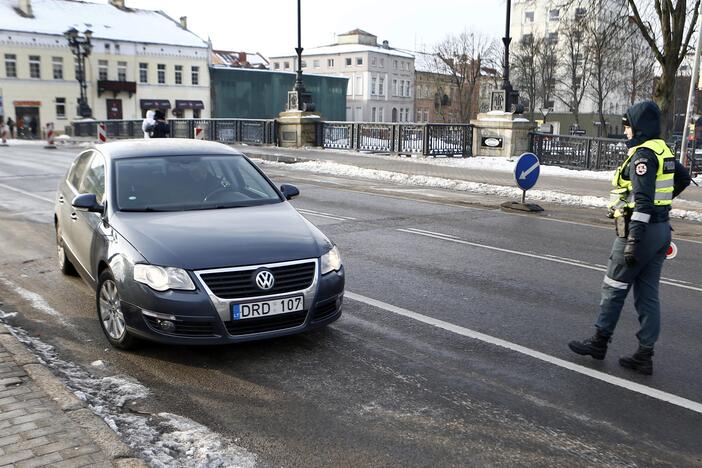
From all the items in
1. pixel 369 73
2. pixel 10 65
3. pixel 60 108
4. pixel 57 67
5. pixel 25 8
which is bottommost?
pixel 60 108

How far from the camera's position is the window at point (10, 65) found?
57375 mm

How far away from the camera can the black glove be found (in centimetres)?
484

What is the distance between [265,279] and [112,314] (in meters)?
1.34

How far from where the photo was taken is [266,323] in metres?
4.91

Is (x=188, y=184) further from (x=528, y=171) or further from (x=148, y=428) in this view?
(x=528, y=171)

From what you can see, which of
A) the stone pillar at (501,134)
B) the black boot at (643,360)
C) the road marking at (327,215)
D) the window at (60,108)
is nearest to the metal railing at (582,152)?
the stone pillar at (501,134)

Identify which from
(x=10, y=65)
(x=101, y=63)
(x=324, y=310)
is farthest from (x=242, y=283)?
(x=101, y=63)

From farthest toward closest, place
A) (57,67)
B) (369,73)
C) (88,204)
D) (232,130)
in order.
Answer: (369,73) → (57,67) → (232,130) → (88,204)

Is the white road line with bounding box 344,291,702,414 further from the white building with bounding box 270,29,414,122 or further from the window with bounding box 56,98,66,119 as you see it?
the white building with bounding box 270,29,414,122

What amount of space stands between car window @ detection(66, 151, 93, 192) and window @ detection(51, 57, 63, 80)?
195 ft

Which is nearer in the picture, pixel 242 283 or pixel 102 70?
pixel 242 283

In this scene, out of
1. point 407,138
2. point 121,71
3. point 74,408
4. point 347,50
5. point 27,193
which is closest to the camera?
point 74,408

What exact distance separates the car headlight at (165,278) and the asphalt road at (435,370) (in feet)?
2.10

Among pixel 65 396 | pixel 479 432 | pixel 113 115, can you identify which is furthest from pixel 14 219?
pixel 113 115
